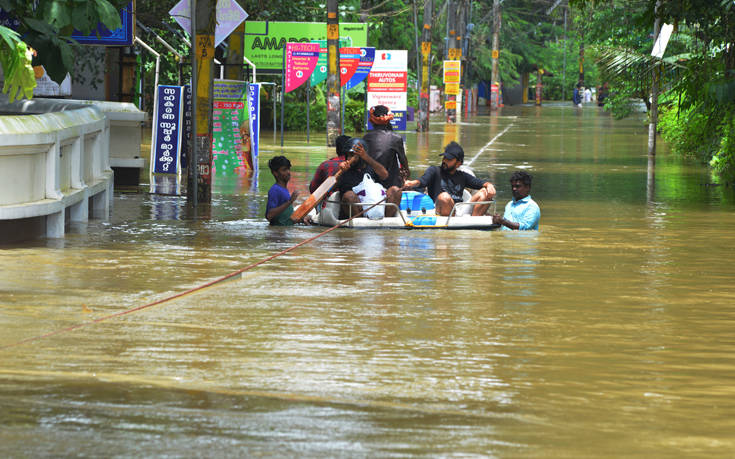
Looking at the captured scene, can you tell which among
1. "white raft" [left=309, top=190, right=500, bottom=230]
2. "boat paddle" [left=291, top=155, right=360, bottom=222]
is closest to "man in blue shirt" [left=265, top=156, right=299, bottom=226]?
"boat paddle" [left=291, top=155, right=360, bottom=222]

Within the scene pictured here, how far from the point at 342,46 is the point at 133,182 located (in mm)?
18403

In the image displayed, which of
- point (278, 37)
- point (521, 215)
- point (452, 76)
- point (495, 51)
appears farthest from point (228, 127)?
point (495, 51)

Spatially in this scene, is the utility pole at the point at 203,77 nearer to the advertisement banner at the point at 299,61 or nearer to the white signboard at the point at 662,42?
the white signboard at the point at 662,42

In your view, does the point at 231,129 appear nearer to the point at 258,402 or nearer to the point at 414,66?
the point at 258,402

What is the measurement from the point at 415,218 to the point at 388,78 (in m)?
25.5

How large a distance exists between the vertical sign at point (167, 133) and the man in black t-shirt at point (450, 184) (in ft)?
25.5

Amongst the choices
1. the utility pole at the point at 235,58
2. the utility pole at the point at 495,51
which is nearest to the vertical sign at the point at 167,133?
the utility pole at the point at 235,58

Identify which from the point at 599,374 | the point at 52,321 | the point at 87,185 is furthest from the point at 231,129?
the point at 599,374

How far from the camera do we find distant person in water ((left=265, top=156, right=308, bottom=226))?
15.0 metres

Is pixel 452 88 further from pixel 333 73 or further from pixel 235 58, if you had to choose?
pixel 235 58

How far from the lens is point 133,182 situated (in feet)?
70.5

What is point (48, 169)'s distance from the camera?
13.2 m

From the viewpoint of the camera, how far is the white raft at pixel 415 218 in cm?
1503

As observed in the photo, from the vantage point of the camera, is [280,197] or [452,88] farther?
[452,88]
